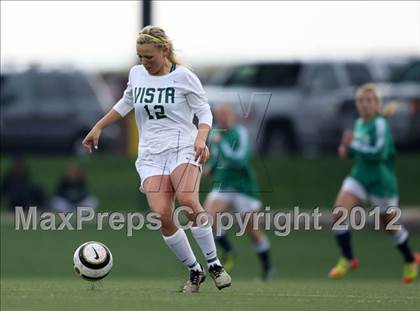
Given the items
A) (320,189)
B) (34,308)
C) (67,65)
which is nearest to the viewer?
(34,308)

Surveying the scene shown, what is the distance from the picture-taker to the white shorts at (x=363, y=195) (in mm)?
16031

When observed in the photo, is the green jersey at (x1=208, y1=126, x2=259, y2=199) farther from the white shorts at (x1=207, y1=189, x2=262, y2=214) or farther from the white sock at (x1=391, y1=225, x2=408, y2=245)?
the white sock at (x1=391, y1=225, x2=408, y2=245)

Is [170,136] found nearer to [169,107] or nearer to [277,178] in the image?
[169,107]

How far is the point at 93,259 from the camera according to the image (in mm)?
11531

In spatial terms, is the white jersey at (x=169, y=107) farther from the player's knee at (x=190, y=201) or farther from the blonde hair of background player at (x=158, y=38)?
the player's knee at (x=190, y=201)

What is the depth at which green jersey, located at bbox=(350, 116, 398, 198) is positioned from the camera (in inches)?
623

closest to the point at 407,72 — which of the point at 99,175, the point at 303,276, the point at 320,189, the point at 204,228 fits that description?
the point at 320,189

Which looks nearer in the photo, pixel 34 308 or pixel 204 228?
pixel 34 308

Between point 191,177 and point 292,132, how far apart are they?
16.4 m

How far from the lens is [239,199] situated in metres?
17.8

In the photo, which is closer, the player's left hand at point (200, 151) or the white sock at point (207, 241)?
the player's left hand at point (200, 151)

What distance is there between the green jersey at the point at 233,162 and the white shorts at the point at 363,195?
1977 millimetres

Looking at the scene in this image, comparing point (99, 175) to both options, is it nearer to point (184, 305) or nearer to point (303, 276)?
point (303, 276)

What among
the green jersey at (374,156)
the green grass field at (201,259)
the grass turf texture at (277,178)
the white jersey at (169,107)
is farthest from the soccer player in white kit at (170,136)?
the grass turf texture at (277,178)
